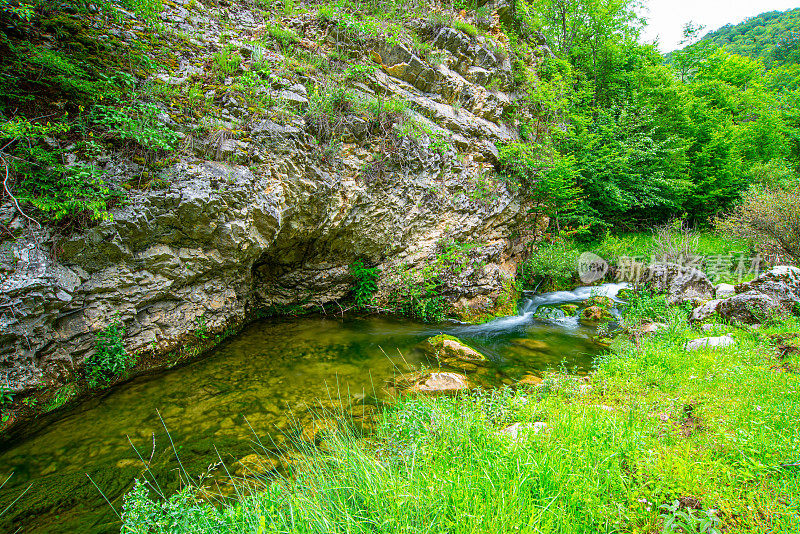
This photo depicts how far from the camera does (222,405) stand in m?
4.43

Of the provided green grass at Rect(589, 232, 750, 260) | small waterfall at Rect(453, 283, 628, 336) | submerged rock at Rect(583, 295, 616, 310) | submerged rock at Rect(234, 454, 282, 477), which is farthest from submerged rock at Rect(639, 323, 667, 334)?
submerged rock at Rect(234, 454, 282, 477)

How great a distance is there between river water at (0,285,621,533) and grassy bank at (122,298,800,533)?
1.98ft

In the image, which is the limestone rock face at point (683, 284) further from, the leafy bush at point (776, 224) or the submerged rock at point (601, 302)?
the leafy bush at point (776, 224)

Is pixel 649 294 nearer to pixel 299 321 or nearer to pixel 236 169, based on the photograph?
pixel 299 321

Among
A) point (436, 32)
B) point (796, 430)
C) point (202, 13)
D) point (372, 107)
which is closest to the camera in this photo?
point (796, 430)

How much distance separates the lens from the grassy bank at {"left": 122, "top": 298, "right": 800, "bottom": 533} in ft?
6.29

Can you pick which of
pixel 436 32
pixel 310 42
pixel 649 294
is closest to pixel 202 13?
pixel 310 42

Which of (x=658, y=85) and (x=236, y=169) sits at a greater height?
(x=658, y=85)

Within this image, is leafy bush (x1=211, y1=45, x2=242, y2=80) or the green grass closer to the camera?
leafy bush (x1=211, y1=45, x2=242, y2=80)

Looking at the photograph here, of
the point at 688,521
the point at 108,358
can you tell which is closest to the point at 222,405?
the point at 108,358

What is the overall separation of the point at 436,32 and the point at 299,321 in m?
10.6

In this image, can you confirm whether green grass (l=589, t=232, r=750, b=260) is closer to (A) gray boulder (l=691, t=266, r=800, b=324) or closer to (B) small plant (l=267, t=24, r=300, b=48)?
(A) gray boulder (l=691, t=266, r=800, b=324)

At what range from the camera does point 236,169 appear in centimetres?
577

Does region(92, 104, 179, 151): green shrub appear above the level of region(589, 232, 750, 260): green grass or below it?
above
